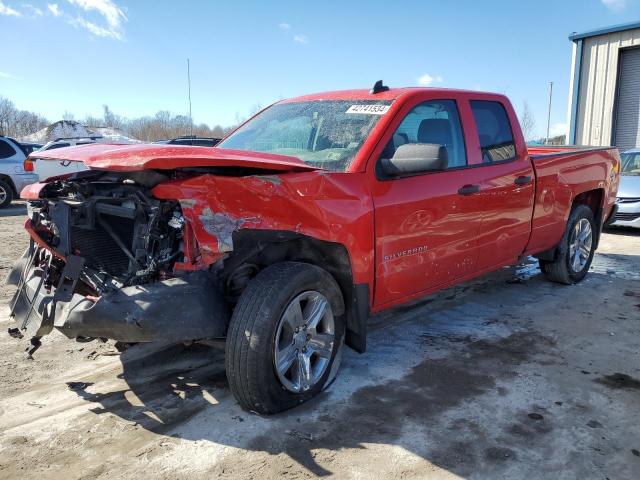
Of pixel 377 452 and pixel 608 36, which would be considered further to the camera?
pixel 608 36

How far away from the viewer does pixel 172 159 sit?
2664mm

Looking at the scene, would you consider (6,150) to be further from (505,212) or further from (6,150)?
(505,212)

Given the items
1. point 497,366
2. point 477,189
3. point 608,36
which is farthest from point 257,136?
point 608,36

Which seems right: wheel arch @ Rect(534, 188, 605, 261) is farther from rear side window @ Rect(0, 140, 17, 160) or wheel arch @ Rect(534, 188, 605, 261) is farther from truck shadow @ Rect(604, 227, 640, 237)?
rear side window @ Rect(0, 140, 17, 160)

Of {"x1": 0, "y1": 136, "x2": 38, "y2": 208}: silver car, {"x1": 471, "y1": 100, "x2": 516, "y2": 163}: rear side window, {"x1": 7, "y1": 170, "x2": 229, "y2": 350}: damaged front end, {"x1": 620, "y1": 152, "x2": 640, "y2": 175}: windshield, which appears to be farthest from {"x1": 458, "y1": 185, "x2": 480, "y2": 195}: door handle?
{"x1": 0, "y1": 136, "x2": 38, "y2": 208}: silver car

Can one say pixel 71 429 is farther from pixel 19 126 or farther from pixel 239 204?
pixel 19 126

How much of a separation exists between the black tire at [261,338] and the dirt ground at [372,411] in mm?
156

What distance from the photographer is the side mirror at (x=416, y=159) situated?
3.28 m

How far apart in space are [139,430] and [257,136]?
7.65 ft

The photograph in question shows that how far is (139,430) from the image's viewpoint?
9.52 ft

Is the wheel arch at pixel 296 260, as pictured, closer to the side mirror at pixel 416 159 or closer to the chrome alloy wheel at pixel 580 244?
the side mirror at pixel 416 159

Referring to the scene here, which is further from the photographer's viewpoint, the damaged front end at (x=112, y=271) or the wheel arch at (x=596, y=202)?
the wheel arch at (x=596, y=202)

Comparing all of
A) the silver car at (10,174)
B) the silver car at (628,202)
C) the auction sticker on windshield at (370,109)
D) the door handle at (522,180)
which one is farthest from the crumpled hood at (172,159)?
the silver car at (10,174)

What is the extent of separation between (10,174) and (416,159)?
12834 mm
